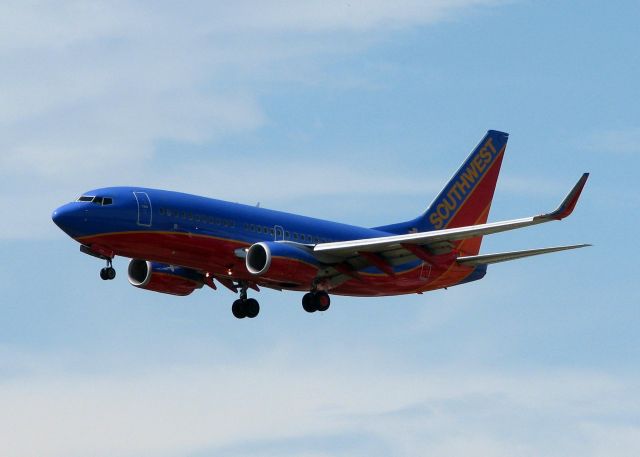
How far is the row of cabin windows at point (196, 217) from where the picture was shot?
65438 mm

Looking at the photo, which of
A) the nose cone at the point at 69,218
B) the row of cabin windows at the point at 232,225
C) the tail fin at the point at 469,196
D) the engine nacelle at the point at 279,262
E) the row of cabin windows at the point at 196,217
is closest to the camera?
the nose cone at the point at 69,218

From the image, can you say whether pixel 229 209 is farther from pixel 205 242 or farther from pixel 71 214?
pixel 71 214

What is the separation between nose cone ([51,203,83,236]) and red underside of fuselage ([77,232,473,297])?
0.60m

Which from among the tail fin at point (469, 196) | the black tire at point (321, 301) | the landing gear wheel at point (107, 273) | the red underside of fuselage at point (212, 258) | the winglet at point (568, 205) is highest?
the tail fin at point (469, 196)

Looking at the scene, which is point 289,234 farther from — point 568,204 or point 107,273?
point 568,204

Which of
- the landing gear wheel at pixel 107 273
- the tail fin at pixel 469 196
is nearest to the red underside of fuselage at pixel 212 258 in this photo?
the landing gear wheel at pixel 107 273

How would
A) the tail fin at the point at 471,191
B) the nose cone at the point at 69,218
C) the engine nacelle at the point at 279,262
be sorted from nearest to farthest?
the nose cone at the point at 69,218 < the engine nacelle at the point at 279,262 < the tail fin at the point at 471,191

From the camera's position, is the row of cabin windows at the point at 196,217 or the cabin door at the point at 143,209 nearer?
the cabin door at the point at 143,209

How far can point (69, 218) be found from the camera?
6391 centimetres

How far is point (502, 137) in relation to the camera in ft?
271

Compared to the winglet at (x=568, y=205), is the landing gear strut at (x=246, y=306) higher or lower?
higher

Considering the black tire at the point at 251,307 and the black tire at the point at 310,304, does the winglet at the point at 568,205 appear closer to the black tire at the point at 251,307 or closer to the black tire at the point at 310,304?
the black tire at the point at 310,304

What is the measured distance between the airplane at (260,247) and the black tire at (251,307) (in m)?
0.05

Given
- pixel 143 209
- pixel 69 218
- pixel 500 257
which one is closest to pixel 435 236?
pixel 500 257
